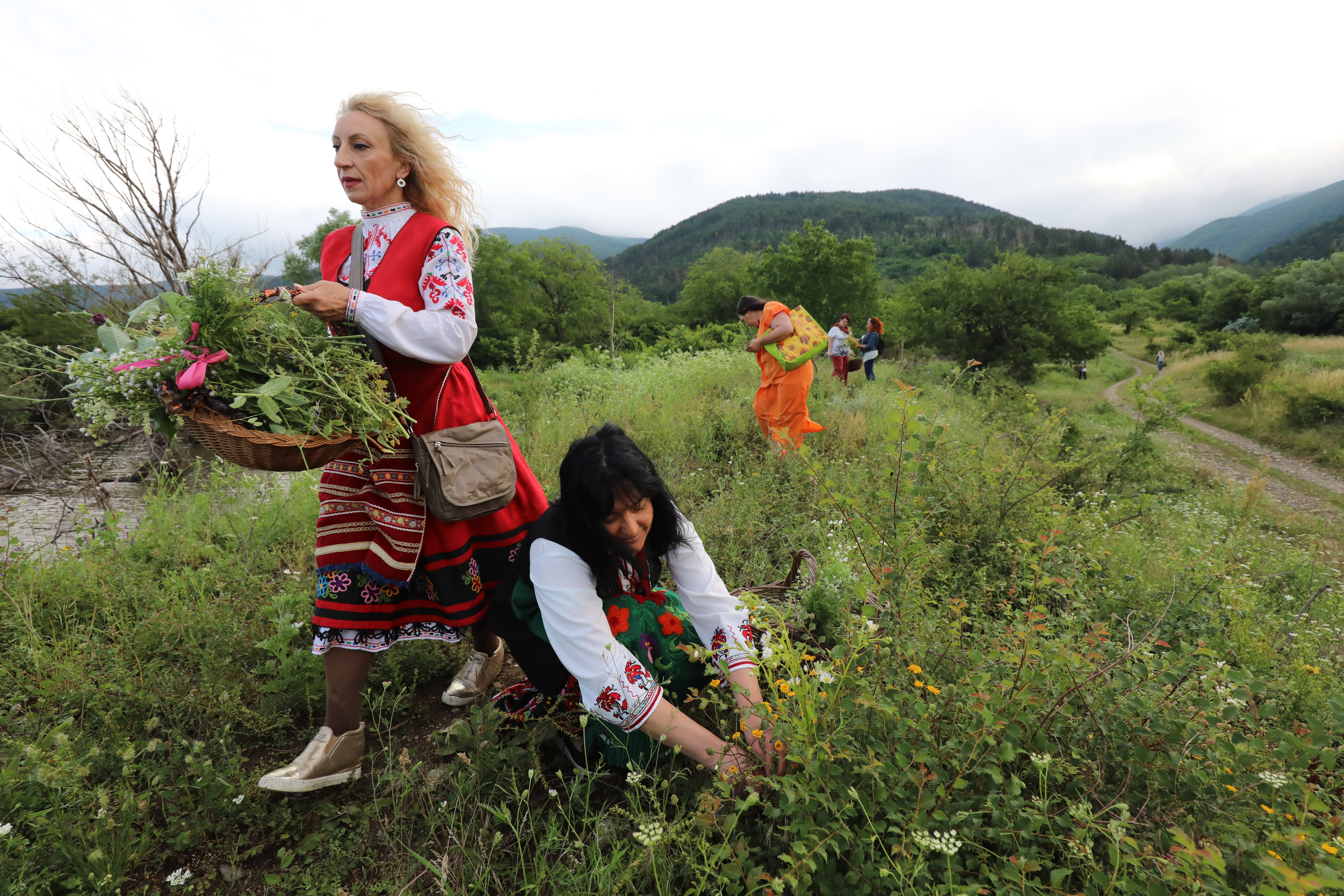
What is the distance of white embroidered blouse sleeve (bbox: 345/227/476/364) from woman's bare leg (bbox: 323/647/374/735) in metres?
1.00

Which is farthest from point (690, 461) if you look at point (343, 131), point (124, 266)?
point (124, 266)

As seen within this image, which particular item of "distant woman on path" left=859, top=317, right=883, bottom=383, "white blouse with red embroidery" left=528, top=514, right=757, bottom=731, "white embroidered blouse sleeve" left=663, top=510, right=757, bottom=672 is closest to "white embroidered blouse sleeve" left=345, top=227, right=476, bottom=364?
"white blouse with red embroidery" left=528, top=514, right=757, bottom=731

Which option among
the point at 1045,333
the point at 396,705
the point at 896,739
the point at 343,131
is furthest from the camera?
the point at 1045,333

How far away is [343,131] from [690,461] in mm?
3754

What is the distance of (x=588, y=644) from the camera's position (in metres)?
1.65

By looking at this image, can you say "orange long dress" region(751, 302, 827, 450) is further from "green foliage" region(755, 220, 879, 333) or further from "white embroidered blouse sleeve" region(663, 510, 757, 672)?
"green foliage" region(755, 220, 879, 333)

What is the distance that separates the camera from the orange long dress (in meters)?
4.93

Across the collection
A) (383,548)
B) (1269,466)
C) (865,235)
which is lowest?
(1269,466)

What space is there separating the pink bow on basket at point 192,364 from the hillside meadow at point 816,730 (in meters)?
1.15

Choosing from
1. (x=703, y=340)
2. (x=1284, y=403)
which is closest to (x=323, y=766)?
(x=1284, y=403)

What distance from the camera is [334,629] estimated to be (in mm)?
1879

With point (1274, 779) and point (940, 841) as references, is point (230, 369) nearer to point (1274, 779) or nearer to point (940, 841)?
point (940, 841)

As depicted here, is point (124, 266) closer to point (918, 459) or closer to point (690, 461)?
point (690, 461)

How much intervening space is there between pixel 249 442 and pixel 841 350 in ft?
34.9
